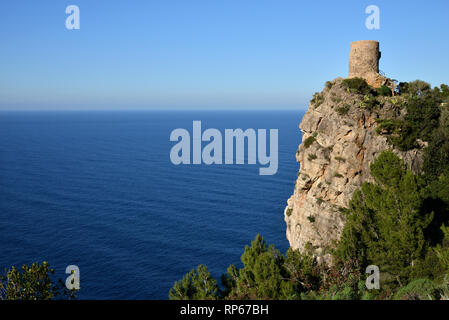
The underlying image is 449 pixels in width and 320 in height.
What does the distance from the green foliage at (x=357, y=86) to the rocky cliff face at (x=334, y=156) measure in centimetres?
44

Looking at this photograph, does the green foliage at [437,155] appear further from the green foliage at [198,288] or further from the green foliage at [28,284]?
the green foliage at [28,284]

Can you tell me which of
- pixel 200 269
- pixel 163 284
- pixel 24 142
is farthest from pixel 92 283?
pixel 24 142

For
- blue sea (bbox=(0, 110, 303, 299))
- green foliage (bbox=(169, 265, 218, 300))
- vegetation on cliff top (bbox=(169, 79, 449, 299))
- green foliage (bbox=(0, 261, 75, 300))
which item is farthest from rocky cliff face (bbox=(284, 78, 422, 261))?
green foliage (bbox=(0, 261, 75, 300))

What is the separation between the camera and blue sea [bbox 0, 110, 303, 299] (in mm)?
47781

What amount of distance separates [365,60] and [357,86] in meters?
3.44

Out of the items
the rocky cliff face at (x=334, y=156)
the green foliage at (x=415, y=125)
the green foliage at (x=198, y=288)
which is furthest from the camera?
the rocky cliff face at (x=334, y=156)

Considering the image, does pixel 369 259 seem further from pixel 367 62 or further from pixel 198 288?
pixel 367 62

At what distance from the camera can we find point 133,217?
2562 inches

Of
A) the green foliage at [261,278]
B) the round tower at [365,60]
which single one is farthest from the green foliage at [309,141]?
the green foliage at [261,278]

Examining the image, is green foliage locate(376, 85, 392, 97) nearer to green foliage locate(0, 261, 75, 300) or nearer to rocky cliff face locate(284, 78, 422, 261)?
rocky cliff face locate(284, 78, 422, 261)

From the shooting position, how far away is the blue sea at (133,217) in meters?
47.8

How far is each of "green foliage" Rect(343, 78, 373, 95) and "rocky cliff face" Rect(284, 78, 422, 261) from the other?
44 cm

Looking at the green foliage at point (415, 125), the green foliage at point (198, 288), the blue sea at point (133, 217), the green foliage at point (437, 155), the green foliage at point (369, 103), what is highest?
the green foliage at point (369, 103)

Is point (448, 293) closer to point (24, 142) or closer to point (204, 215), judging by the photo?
point (204, 215)
